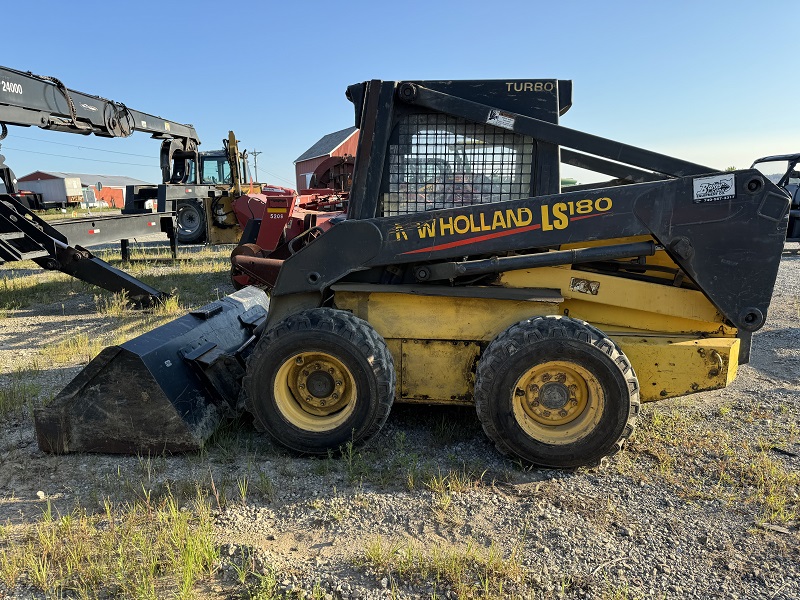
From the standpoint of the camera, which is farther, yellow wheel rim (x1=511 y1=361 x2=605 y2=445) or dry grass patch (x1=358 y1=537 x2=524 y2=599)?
yellow wheel rim (x1=511 y1=361 x2=605 y2=445)

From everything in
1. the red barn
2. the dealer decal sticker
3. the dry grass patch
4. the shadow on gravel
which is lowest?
the dry grass patch

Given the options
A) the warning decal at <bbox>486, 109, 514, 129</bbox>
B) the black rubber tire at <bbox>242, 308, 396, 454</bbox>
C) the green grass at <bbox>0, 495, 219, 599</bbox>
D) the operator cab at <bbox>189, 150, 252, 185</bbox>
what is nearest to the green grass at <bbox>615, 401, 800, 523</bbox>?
the black rubber tire at <bbox>242, 308, 396, 454</bbox>

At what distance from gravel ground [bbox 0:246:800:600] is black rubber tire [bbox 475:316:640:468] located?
0.16m

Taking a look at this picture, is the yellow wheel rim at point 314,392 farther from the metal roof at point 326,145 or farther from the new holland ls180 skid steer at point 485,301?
the metal roof at point 326,145

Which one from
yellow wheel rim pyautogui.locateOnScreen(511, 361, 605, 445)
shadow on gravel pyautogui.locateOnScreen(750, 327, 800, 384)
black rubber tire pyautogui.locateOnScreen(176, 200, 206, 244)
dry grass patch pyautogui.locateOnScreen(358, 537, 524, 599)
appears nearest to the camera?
dry grass patch pyautogui.locateOnScreen(358, 537, 524, 599)

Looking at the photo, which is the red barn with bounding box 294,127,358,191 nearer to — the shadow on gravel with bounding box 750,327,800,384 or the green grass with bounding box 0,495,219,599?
the shadow on gravel with bounding box 750,327,800,384

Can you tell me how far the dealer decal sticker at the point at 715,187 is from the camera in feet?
11.1

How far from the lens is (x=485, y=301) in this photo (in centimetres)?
372

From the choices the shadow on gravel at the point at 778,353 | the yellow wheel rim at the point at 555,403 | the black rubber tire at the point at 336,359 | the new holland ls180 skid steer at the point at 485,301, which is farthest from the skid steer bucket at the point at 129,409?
the shadow on gravel at the point at 778,353

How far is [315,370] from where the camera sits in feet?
12.3

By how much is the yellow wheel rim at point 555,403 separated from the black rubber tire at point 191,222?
12682 millimetres

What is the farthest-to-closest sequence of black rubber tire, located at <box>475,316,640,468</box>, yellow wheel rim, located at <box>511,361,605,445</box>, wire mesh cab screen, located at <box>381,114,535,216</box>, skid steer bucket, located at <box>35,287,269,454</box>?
wire mesh cab screen, located at <box>381,114,535,216</box> → skid steer bucket, located at <box>35,287,269,454</box> → yellow wheel rim, located at <box>511,361,605,445</box> → black rubber tire, located at <box>475,316,640,468</box>

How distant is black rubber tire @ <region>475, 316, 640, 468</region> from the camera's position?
3340 millimetres

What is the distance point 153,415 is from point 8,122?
5.97 m
